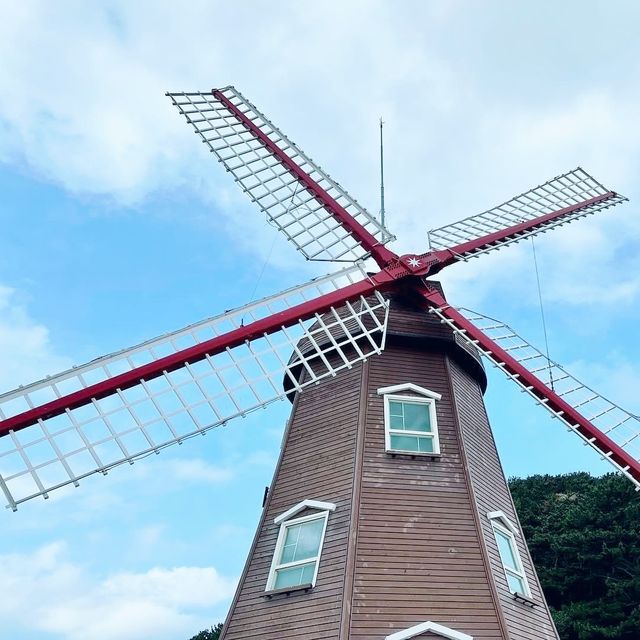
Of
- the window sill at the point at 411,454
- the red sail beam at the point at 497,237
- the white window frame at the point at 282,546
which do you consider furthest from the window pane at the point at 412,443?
the red sail beam at the point at 497,237

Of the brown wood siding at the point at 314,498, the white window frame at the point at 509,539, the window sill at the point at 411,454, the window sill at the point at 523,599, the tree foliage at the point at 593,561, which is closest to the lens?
the brown wood siding at the point at 314,498

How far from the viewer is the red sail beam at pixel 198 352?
8.09 metres

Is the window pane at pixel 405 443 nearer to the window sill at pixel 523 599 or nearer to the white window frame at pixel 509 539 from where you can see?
the white window frame at pixel 509 539

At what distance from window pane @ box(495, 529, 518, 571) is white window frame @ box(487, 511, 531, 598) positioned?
15 millimetres

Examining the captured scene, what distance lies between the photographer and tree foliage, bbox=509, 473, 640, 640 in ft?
67.3

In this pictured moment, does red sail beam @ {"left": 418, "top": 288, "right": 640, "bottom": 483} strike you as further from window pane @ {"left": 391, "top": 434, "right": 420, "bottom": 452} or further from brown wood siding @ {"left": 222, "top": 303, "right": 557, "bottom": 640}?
window pane @ {"left": 391, "top": 434, "right": 420, "bottom": 452}

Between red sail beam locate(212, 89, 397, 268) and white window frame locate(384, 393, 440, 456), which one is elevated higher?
red sail beam locate(212, 89, 397, 268)

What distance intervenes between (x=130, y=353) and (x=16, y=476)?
2017mm

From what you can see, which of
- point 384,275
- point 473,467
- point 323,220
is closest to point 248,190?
point 323,220

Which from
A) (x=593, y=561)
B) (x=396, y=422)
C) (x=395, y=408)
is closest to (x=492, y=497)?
(x=396, y=422)

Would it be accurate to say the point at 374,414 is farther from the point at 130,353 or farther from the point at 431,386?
the point at 130,353

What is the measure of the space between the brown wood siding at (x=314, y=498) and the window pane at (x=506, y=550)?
87.1 inches

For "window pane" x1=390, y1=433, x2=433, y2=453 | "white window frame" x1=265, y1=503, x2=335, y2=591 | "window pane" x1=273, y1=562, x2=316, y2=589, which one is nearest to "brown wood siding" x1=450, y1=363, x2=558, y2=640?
"window pane" x1=390, y1=433, x2=433, y2=453

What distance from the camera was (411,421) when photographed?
991 cm
